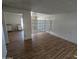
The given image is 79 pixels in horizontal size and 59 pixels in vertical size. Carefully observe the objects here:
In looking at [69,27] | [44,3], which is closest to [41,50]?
[44,3]

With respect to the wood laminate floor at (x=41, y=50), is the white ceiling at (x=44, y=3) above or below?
above

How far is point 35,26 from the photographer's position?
12.6 m

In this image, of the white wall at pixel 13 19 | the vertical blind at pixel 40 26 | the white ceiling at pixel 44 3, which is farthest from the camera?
the white wall at pixel 13 19

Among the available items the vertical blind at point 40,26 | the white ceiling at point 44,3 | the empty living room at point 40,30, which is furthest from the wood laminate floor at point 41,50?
Answer: the vertical blind at point 40,26

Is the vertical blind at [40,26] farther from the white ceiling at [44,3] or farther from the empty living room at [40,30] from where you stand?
the white ceiling at [44,3]

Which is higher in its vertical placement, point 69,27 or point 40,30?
point 69,27

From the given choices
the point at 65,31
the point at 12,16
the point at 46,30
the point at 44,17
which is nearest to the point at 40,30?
the point at 46,30

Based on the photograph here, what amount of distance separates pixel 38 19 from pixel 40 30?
1.47m

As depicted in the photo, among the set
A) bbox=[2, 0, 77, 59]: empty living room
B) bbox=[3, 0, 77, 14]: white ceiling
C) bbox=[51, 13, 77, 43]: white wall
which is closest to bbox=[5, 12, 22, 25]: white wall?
bbox=[2, 0, 77, 59]: empty living room

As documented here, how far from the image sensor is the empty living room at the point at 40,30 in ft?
14.2

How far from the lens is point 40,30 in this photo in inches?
531

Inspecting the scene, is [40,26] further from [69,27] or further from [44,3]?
[44,3]

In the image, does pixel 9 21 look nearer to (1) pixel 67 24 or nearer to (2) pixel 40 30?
(2) pixel 40 30

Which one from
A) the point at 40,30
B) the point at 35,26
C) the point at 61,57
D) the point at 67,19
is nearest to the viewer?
the point at 61,57
